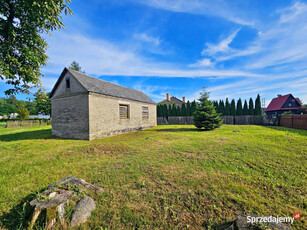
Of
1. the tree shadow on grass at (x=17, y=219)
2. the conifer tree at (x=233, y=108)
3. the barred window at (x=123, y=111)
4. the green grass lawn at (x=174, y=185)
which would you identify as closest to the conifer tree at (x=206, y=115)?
the green grass lawn at (x=174, y=185)

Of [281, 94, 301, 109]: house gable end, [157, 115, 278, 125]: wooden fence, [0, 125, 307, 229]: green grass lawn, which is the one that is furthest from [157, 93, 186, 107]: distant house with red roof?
[0, 125, 307, 229]: green grass lawn

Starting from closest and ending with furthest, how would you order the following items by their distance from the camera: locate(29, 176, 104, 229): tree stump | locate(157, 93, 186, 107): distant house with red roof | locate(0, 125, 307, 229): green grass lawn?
locate(29, 176, 104, 229): tree stump
locate(0, 125, 307, 229): green grass lawn
locate(157, 93, 186, 107): distant house with red roof

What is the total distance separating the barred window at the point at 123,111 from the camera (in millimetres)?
12898

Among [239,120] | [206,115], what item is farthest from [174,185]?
[239,120]

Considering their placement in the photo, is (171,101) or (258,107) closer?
(258,107)

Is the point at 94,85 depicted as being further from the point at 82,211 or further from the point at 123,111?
the point at 82,211

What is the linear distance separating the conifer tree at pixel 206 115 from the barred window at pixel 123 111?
Result: 7750 millimetres

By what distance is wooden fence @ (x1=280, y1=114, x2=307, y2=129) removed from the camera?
433 inches

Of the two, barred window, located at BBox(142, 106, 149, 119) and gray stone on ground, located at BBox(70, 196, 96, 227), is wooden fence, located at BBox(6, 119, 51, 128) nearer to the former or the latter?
barred window, located at BBox(142, 106, 149, 119)

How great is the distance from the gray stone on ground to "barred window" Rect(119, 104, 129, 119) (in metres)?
10.7

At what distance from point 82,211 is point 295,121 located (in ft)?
61.2

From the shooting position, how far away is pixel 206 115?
12.3 meters

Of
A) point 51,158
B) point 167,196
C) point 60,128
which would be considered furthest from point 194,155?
point 60,128

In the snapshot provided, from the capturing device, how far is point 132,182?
3.38 m
